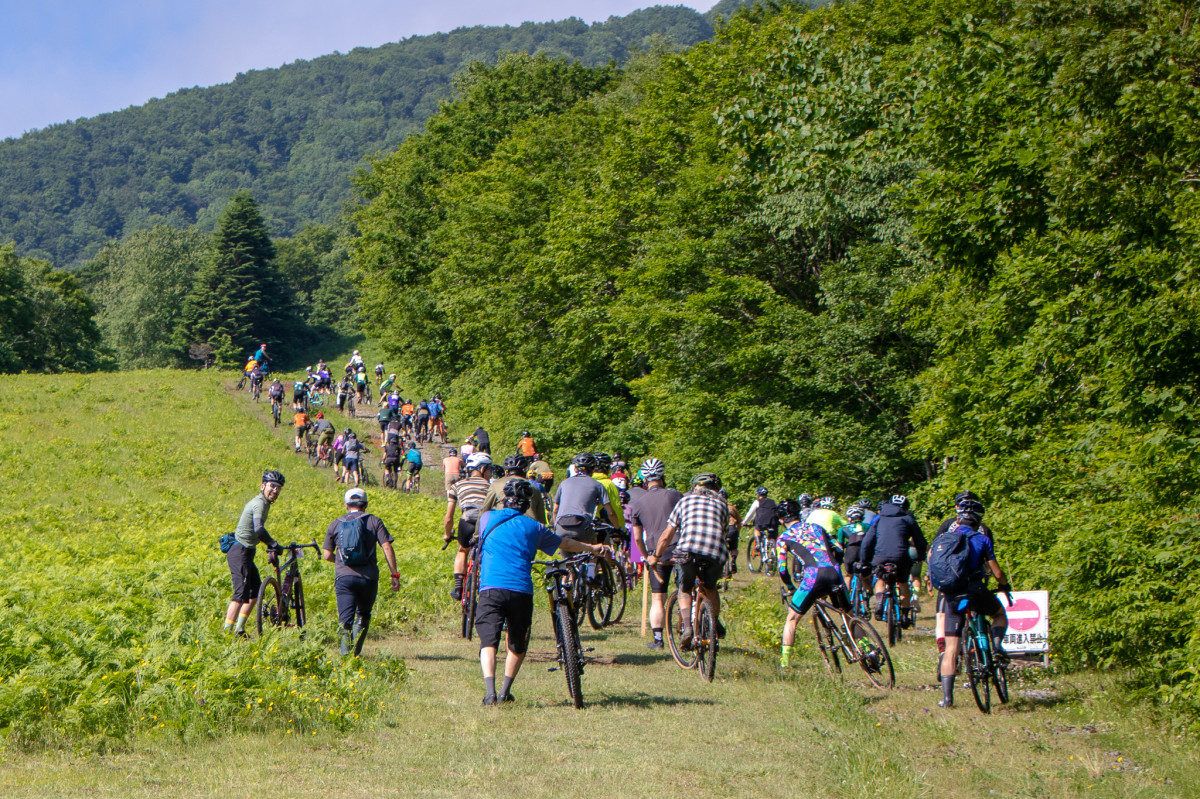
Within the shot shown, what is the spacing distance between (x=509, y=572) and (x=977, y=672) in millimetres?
4202

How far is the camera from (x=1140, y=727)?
9.65 m

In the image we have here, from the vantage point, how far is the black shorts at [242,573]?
1149 cm

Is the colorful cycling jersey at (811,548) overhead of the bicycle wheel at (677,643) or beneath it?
overhead

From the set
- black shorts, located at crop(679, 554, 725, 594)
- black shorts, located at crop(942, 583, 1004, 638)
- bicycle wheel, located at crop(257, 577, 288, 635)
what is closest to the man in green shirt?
bicycle wheel, located at crop(257, 577, 288, 635)

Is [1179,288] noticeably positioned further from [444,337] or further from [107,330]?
[107,330]

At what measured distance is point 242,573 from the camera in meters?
11.5

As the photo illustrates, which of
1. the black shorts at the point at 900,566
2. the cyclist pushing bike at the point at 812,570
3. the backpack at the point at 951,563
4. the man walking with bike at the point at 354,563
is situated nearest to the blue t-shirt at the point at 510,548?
the man walking with bike at the point at 354,563

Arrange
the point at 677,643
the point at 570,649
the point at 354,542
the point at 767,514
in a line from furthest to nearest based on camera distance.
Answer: the point at 767,514, the point at 677,643, the point at 354,542, the point at 570,649

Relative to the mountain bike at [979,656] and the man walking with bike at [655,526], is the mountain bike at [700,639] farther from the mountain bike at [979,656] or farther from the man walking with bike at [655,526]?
the mountain bike at [979,656]

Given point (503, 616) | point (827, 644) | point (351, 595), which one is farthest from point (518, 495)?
point (827, 644)

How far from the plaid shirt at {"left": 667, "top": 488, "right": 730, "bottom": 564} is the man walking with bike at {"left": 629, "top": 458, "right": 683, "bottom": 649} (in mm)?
856

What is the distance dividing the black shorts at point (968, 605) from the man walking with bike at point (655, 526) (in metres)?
2.79

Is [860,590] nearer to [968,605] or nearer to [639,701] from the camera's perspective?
[968,605]

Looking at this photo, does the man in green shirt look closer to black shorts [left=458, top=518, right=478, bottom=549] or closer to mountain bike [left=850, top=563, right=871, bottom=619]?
black shorts [left=458, top=518, right=478, bottom=549]
